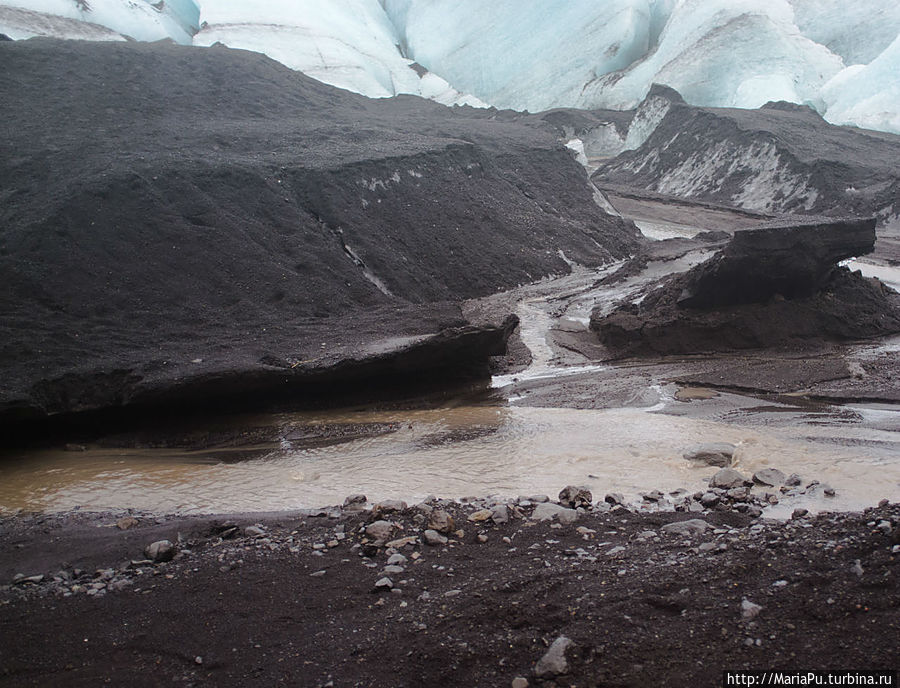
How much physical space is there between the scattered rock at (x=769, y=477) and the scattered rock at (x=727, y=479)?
0.15 m

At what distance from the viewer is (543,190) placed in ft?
71.5

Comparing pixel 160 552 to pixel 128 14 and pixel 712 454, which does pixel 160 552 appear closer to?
pixel 712 454

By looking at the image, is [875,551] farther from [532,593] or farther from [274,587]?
[274,587]

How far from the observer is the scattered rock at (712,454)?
739 cm

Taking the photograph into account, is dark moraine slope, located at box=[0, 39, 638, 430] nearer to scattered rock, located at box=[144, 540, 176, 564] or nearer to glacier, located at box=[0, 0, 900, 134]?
scattered rock, located at box=[144, 540, 176, 564]

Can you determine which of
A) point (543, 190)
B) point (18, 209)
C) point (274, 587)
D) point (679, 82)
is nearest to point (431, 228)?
point (543, 190)

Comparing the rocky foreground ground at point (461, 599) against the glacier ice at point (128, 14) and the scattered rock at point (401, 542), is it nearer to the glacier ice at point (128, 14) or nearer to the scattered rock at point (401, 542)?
the scattered rock at point (401, 542)

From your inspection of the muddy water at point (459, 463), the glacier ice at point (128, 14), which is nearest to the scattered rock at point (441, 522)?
the muddy water at point (459, 463)

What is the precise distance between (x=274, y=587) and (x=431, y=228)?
42.4ft

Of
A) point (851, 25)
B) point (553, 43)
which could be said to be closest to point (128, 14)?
point (553, 43)

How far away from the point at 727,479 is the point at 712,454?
0.89m

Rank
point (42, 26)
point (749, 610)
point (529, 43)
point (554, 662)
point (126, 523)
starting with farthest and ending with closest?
1. point (529, 43)
2. point (42, 26)
3. point (126, 523)
4. point (749, 610)
5. point (554, 662)

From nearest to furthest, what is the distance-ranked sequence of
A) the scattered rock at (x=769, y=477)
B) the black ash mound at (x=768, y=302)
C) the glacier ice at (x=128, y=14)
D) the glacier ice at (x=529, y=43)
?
the scattered rock at (x=769, y=477)
the black ash mound at (x=768, y=302)
the glacier ice at (x=128, y=14)
the glacier ice at (x=529, y=43)

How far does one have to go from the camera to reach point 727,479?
21.7 ft
